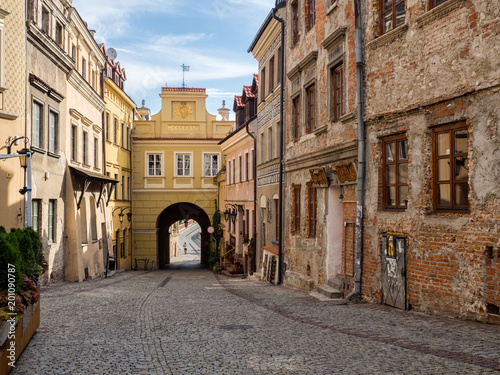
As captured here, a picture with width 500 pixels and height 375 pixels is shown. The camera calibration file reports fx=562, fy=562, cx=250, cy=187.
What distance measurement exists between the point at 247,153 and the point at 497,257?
814 inches

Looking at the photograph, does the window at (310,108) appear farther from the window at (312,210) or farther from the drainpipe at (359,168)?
the drainpipe at (359,168)

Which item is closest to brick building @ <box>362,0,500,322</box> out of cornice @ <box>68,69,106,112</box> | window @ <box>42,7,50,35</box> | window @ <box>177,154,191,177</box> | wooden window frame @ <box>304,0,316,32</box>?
wooden window frame @ <box>304,0,316,32</box>

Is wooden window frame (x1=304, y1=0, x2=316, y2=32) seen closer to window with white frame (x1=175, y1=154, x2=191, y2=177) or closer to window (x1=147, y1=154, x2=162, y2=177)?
window with white frame (x1=175, y1=154, x2=191, y2=177)

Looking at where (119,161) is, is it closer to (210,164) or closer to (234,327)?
(210,164)

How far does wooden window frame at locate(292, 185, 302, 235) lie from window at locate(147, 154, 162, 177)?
69.6ft

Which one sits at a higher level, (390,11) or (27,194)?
(390,11)

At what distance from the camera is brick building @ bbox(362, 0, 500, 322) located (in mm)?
8867

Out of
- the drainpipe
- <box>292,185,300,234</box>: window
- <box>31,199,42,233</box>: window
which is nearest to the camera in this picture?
the drainpipe

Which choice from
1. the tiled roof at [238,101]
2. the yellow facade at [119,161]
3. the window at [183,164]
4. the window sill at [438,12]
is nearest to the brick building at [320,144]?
the window sill at [438,12]

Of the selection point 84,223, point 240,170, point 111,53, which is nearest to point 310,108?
point 84,223

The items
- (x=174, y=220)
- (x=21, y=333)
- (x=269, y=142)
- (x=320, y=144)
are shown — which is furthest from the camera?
(x=174, y=220)

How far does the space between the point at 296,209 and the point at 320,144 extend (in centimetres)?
351

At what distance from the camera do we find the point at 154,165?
127 ft

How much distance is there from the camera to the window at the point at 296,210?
18516mm
